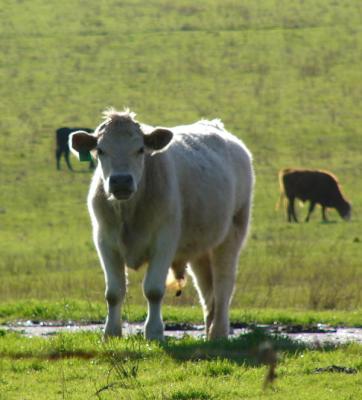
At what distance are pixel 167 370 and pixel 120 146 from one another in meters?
2.77

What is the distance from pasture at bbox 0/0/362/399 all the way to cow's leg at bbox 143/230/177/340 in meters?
0.53

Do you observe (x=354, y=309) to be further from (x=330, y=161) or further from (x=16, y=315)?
(x=330, y=161)

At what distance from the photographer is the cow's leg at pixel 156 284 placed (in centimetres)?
1127

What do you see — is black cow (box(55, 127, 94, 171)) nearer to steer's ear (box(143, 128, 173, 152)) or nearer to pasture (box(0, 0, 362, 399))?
pasture (box(0, 0, 362, 399))

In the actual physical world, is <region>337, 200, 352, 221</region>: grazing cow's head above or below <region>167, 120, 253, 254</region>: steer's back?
below

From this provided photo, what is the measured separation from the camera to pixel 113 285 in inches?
453

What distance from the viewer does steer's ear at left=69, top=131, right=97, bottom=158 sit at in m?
11.7

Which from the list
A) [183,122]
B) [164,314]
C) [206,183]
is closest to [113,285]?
[206,183]

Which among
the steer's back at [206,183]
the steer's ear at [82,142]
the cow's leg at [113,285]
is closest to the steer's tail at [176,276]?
the steer's back at [206,183]

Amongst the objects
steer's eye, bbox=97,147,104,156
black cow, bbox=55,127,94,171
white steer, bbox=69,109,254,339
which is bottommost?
black cow, bbox=55,127,94,171

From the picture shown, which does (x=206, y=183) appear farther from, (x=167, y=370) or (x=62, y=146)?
(x=62, y=146)

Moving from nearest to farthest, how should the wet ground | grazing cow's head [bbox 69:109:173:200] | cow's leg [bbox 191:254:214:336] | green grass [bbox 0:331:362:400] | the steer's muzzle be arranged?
green grass [bbox 0:331:362:400], the steer's muzzle, grazing cow's head [bbox 69:109:173:200], the wet ground, cow's leg [bbox 191:254:214:336]

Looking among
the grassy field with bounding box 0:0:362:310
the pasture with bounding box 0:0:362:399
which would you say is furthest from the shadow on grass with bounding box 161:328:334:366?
the grassy field with bounding box 0:0:362:310

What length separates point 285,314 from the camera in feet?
50.8
